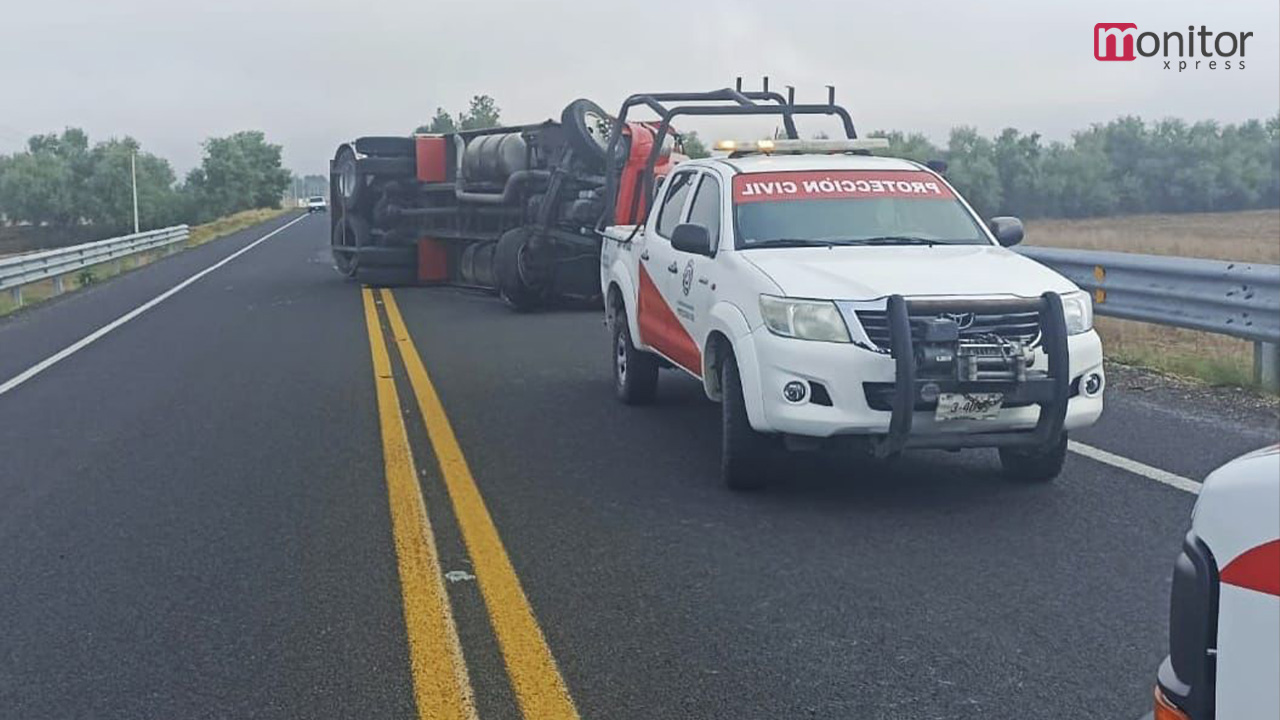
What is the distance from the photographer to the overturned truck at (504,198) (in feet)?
56.8

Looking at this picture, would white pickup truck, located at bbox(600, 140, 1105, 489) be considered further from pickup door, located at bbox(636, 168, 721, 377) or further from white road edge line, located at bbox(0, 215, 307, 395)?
white road edge line, located at bbox(0, 215, 307, 395)

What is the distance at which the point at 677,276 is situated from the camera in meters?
8.80

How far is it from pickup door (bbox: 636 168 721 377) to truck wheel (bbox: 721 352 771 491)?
2.39 ft

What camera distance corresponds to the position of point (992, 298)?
22.3ft

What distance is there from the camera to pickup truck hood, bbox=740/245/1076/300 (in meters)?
6.95

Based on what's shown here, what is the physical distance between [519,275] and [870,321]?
12.1 meters

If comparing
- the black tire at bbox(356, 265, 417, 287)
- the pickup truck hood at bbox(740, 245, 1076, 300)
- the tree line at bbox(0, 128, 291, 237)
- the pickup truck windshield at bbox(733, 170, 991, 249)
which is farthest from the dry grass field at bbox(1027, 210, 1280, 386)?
the tree line at bbox(0, 128, 291, 237)

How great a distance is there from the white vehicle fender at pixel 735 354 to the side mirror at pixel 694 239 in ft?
1.35

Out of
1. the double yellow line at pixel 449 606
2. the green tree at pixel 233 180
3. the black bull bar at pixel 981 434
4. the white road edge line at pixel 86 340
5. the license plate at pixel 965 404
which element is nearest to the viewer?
the double yellow line at pixel 449 606

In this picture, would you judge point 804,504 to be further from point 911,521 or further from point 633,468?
point 633,468

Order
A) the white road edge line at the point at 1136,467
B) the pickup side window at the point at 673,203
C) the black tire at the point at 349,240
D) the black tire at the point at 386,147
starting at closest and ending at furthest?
the white road edge line at the point at 1136,467
the pickup side window at the point at 673,203
the black tire at the point at 386,147
the black tire at the point at 349,240

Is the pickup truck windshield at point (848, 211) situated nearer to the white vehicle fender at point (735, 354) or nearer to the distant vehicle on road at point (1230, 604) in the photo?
the white vehicle fender at point (735, 354)

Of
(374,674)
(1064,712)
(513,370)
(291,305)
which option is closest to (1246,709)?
(1064,712)

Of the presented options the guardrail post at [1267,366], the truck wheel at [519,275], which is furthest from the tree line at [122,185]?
the guardrail post at [1267,366]
